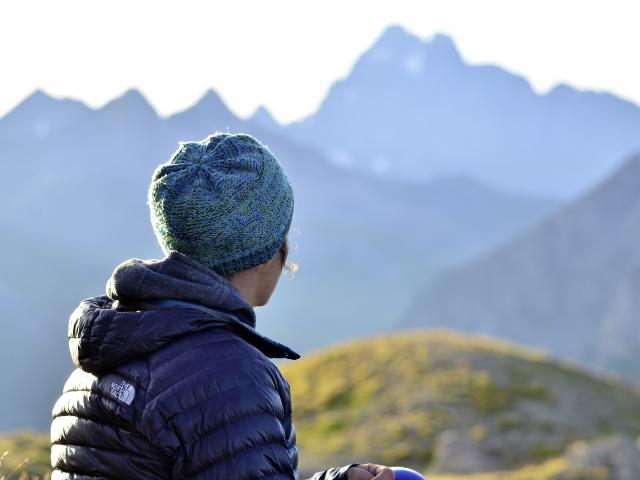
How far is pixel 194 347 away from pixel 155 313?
19 cm

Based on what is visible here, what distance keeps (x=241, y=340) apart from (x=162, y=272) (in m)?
0.40

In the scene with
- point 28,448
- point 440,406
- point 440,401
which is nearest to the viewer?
point 28,448

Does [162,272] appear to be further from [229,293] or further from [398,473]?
[398,473]

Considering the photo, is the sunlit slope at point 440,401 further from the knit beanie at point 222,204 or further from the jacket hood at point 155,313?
the jacket hood at point 155,313

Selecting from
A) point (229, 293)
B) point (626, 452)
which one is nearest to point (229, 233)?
point (229, 293)

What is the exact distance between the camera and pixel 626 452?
16.6 metres

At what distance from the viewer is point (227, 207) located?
2953mm

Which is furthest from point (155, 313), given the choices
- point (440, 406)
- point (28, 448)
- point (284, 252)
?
point (440, 406)

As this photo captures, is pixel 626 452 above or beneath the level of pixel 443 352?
beneath

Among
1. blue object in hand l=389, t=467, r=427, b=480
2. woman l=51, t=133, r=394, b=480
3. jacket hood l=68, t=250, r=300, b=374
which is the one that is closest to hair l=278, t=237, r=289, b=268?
woman l=51, t=133, r=394, b=480

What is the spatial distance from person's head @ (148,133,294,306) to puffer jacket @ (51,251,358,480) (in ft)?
0.36

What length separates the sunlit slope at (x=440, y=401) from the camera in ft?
77.2

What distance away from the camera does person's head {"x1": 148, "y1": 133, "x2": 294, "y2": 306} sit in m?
2.95

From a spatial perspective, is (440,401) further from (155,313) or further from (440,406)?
(155,313)
